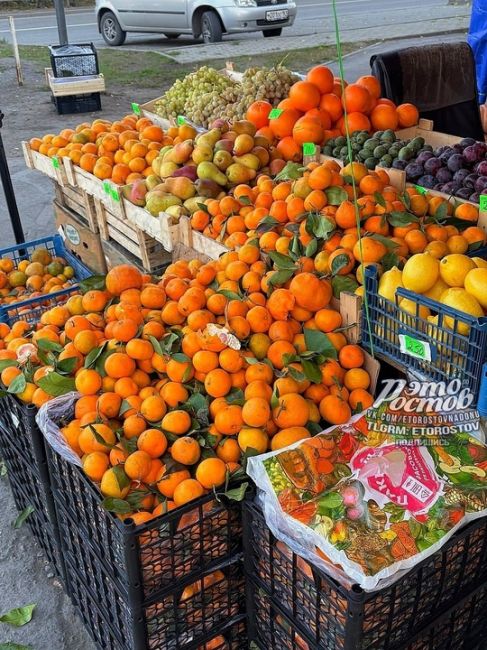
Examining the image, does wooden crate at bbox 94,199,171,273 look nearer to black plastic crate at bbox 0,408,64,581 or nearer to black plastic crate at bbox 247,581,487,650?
black plastic crate at bbox 0,408,64,581

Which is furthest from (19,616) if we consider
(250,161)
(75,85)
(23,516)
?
(75,85)

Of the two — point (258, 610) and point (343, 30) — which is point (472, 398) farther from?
point (343, 30)

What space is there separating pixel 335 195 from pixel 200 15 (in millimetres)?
12444

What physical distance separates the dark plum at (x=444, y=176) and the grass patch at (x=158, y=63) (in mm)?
8516

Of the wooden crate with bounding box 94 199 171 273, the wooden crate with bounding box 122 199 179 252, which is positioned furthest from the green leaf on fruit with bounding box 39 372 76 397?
the wooden crate with bounding box 94 199 171 273

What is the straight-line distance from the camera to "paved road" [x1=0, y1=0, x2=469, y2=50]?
15.3m

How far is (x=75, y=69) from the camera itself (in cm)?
944

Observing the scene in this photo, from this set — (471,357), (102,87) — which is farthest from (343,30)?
(471,357)

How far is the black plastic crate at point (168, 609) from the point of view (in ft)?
6.19

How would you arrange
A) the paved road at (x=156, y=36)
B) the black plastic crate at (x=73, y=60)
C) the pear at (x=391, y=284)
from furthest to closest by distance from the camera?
the paved road at (x=156, y=36) → the black plastic crate at (x=73, y=60) → the pear at (x=391, y=284)

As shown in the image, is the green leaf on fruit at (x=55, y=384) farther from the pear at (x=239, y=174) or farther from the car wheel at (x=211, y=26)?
the car wheel at (x=211, y=26)

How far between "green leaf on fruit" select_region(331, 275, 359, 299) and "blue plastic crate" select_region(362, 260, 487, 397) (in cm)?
13

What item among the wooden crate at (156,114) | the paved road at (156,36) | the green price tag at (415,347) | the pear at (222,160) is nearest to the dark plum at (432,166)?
the pear at (222,160)

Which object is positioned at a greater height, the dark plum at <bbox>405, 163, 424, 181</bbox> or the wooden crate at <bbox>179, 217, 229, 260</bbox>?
the dark plum at <bbox>405, 163, 424, 181</bbox>
